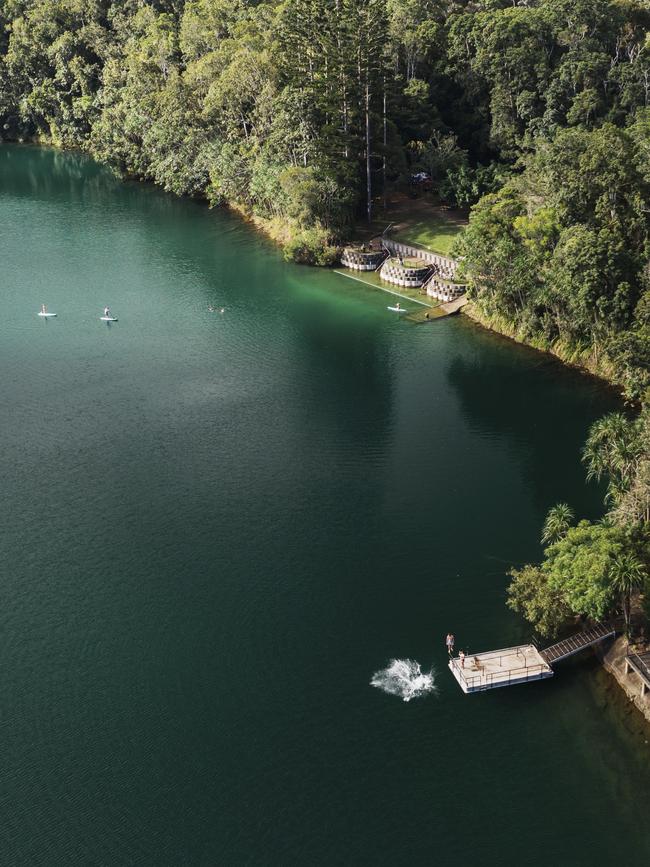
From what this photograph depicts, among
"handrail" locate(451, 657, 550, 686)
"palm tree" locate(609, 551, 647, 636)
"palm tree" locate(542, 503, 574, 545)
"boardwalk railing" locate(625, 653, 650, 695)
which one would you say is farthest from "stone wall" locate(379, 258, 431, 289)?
"boardwalk railing" locate(625, 653, 650, 695)

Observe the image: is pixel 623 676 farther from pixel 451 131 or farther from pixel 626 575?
pixel 451 131

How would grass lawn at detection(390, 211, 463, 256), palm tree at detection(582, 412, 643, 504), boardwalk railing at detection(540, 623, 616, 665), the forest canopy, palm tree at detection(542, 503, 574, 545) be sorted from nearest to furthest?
boardwalk railing at detection(540, 623, 616, 665)
palm tree at detection(542, 503, 574, 545)
palm tree at detection(582, 412, 643, 504)
the forest canopy
grass lawn at detection(390, 211, 463, 256)

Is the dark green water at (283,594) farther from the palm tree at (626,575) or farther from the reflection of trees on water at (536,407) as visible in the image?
the palm tree at (626,575)

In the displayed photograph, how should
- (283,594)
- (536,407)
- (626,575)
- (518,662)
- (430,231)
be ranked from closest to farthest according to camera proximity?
(626,575) < (518,662) < (283,594) < (536,407) < (430,231)

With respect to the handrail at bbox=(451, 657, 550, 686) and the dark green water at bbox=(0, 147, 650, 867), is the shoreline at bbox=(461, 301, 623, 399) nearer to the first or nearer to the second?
the dark green water at bbox=(0, 147, 650, 867)

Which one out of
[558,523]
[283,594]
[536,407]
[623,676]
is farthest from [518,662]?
[536,407]

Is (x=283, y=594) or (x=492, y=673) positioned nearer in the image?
(x=492, y=673)

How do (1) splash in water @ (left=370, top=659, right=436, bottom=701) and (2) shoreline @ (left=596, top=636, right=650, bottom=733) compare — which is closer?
(2) shoreline @ (left=596, top=636, right=650, bottom=733)
